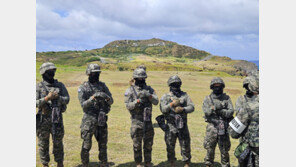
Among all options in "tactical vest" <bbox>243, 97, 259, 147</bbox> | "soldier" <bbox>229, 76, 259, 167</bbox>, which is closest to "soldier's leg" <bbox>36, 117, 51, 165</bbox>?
"soldier" <bbox>229, 76, 259, 167</bbox>

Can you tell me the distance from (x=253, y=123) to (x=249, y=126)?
128 mm

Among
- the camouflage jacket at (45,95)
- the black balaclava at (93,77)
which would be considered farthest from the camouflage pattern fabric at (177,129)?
the camouflage jacket at (45,95)

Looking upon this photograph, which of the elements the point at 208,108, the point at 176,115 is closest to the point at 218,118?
the point at 208,108

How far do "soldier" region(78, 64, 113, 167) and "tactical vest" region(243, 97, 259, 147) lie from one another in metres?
4.57

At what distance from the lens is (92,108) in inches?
321

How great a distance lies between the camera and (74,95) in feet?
91.5

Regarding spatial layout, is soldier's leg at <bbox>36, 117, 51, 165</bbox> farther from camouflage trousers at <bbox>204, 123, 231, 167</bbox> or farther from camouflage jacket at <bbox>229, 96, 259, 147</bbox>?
camouflage jacket at <bbox>229, 96, 259, 147</bbox>

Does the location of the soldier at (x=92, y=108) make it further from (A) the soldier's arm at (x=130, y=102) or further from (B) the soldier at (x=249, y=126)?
(B) the soldier at (x=249, y=126)

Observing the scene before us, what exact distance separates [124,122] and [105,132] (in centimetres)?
877

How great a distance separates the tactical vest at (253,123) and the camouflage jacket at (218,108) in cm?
243

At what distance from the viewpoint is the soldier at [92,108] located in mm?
8047

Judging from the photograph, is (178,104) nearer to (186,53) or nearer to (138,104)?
(138,104)

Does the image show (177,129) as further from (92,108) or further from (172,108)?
(92,108)

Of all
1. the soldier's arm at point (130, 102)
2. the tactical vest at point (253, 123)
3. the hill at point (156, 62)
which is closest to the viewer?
the tactical vest at point (253, 123)
